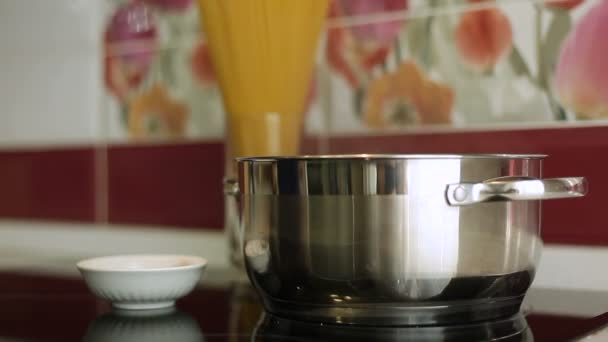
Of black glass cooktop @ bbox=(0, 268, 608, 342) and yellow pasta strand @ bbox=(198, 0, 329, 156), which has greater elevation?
yellow pasta strand @ bbox=(198, 0, 329, 156)

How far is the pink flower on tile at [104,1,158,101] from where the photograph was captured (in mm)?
1200

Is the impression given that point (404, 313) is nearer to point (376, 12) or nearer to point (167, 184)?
point (376, 12)

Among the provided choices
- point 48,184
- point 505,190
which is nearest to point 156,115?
point 48,184

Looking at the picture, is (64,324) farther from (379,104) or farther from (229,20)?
(379,104)

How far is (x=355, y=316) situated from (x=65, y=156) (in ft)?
2.72

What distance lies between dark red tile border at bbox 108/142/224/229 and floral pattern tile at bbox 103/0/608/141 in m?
0.04

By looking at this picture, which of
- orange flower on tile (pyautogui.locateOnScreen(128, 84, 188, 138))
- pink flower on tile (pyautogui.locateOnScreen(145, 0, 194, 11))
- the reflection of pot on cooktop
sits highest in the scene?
pink flower on tile (pyautogui.locateOnScreen(145, 0, 194, 11))

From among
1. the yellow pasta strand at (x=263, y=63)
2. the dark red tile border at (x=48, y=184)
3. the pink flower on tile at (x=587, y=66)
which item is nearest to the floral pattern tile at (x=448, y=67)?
the pink flower on tile at (x=587, y=66)

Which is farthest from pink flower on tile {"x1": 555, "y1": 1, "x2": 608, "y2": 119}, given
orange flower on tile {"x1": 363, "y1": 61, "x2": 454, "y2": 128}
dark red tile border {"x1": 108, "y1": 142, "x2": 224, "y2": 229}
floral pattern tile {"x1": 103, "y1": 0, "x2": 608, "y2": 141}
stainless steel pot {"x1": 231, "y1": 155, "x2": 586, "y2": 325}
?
dark red tile border {"x1": 108, "y1": 142, "x2": 224, "y2": 229}

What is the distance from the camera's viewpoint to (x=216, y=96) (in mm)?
1122

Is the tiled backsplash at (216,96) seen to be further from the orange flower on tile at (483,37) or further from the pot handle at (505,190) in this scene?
the pot handle at (505,190)

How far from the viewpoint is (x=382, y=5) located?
3.12 ft

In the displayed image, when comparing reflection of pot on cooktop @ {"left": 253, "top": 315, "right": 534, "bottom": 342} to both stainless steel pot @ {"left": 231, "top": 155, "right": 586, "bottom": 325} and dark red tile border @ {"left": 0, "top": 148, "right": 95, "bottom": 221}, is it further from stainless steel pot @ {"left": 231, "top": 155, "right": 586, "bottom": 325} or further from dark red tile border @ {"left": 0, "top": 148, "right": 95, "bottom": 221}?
dark red tile border @ {"left": 0, "top": 148, "right": 95, "bottom": 221}

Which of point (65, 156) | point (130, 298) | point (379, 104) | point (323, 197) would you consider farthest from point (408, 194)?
point (65, 156)
